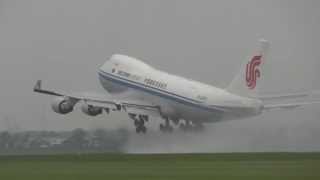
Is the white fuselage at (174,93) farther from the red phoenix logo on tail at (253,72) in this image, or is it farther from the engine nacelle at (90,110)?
the engine nacelle at (90,110)

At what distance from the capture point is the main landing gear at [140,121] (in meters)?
111

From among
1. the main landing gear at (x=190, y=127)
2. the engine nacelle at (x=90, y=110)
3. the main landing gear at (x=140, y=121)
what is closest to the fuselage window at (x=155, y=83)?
the main landing gear at (x=140, y=121)

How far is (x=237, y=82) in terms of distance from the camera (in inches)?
4370

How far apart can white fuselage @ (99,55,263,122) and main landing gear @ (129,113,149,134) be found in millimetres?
4324

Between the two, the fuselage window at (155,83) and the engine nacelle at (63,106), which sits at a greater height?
the fuselage window at (155,83)

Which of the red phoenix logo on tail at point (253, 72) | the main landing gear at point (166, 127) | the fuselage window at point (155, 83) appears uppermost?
the fuselage window at point (155, 83)

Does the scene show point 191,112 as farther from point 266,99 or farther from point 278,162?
point 278,162

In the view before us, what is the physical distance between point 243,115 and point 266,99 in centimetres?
486

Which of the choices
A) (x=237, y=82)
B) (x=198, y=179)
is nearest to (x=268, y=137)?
(x=237, y=82)

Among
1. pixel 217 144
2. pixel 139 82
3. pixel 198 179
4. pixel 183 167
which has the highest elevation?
pixel 139 82

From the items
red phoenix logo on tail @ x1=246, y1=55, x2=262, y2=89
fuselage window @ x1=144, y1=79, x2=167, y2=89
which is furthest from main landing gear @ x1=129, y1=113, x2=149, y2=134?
red phoenix logo on tail @ x1=246, y1=55, x2=262, y2=89

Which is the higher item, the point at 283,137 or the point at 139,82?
the point at 139,82

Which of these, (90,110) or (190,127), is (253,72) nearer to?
(190,127)

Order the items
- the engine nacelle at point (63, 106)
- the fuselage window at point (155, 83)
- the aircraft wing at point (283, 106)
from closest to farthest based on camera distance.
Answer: the aircraft wing at point (283, 106), the engine nacelle at point (63, 106), the fuselage window at point (155, 83)
